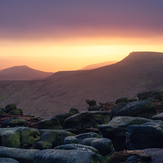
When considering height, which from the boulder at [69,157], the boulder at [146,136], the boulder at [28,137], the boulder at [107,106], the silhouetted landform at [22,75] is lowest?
the boulder at [107,106]

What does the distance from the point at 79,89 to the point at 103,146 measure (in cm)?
3515

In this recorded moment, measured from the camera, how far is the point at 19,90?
49.3 m

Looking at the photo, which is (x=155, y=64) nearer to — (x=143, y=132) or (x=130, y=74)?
(x=130, y=74)

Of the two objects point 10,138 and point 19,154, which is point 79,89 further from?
point 19,154

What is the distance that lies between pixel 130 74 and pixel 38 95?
22.3 m

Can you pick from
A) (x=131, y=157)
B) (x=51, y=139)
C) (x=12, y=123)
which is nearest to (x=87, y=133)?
(x=51, y=139)

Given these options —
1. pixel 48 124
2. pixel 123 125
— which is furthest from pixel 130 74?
pixel 123 125

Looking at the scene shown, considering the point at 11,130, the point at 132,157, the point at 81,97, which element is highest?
the point at 132,157

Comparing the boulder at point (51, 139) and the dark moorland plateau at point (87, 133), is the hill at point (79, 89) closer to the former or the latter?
the dark moorland plateau at point (87, 133)

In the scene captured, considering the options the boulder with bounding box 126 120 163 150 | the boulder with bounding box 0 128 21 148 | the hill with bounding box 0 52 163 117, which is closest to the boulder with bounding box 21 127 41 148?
the boulder with bounding box 0 128 21 148

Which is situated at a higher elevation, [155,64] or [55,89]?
[155,64]

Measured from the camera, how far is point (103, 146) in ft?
22.3

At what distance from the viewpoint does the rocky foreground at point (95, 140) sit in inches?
190

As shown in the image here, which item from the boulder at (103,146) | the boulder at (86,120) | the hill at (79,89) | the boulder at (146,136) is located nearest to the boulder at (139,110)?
the boulder at (86,120)
